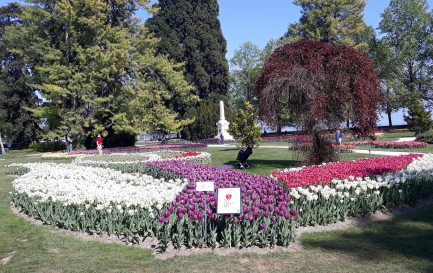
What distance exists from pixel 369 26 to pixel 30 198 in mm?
47361

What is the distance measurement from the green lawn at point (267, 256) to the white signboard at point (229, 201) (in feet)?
2.17

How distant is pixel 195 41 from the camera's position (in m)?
46.5

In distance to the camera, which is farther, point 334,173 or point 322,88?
point 322,88

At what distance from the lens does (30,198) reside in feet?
31.1

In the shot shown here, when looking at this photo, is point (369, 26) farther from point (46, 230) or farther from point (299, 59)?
point (46, 230)

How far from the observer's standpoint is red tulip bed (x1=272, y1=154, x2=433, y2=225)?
730 cm

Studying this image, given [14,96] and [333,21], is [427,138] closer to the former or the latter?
[333,21]

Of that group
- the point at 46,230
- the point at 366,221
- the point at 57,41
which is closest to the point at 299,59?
the point at 366,221

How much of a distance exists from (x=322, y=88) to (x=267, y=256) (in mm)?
9702

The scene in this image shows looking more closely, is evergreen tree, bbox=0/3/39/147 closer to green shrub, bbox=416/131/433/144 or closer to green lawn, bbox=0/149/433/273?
green shrub, bbox=416/131/433/144

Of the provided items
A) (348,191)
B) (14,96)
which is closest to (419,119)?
(348,191)

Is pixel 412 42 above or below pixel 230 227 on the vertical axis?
above

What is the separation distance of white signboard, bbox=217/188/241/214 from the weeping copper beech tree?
859cm

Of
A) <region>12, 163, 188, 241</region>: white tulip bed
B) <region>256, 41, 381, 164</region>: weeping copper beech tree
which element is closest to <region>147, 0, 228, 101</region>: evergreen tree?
<region>256, 41, 381, 164</region>: weeping copper beech tree
